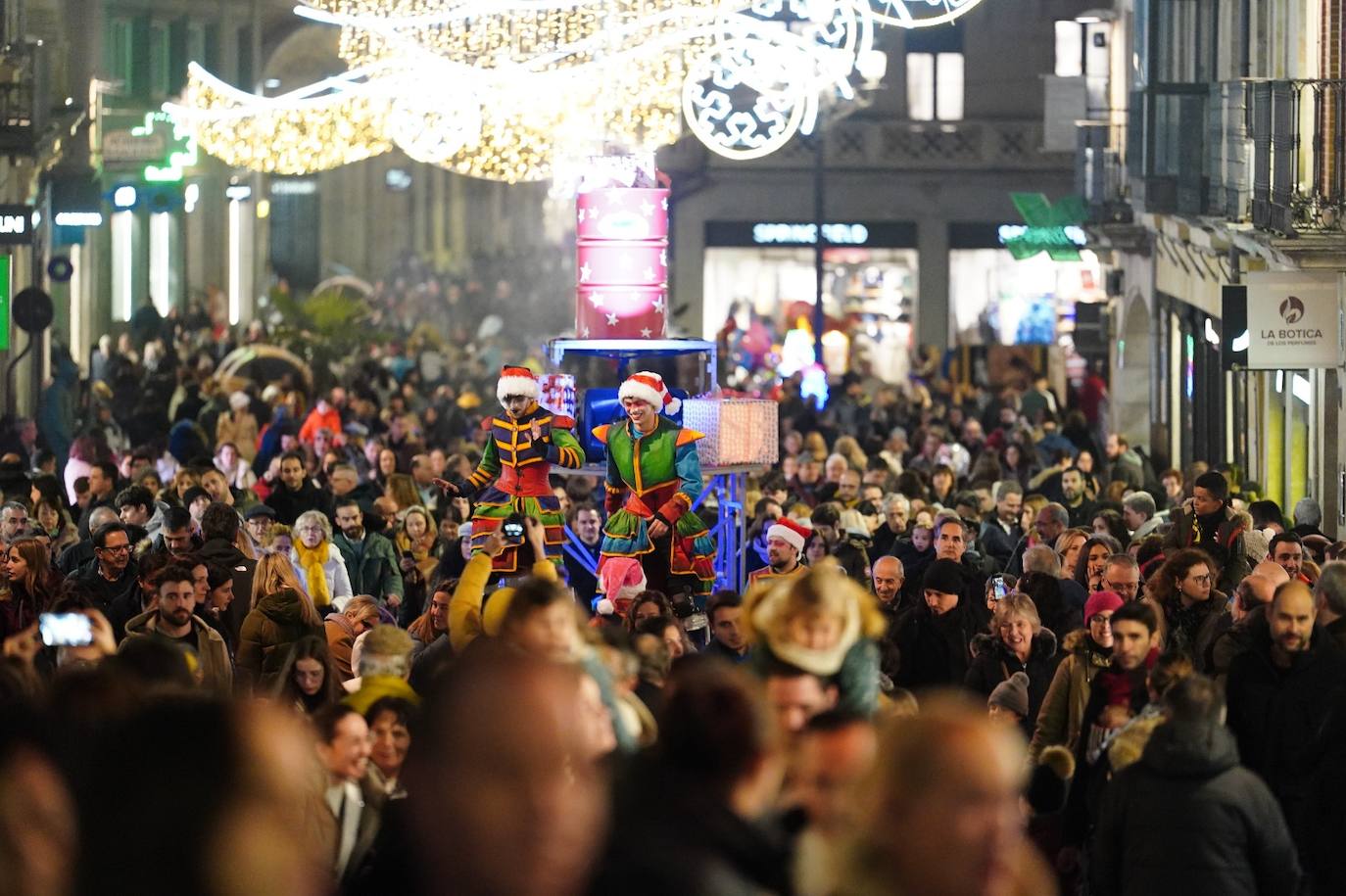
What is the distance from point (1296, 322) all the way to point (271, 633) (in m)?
10.7

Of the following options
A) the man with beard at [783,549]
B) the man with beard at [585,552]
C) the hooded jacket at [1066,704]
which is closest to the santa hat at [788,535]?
the man with beard at [783,549]

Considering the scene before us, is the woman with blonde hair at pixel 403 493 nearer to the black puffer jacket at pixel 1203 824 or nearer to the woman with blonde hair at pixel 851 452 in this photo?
the woman with blonde hair at pixel 851 452

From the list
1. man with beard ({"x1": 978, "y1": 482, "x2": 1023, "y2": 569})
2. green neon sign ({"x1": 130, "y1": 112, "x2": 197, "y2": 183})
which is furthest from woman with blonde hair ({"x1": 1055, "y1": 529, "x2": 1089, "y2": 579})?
green neon sign ({"x1": 130, "y1": 112, "x2": 197, "y2": 183})

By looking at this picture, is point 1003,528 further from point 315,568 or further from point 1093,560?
point 315,568

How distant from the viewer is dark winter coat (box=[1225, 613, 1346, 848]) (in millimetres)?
9766

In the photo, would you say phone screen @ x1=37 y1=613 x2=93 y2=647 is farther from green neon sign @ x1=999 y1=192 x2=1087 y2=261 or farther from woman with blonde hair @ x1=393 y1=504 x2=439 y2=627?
green neon sign @ x1=999 y1=192 x2=1087 y2=261

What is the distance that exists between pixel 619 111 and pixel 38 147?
812 centimetres

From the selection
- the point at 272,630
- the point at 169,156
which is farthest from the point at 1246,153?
the point at 169,156

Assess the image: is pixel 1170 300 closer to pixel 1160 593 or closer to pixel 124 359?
pixel 124 359

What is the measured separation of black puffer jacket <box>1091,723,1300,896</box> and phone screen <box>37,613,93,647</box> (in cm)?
319

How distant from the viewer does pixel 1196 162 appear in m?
26.5

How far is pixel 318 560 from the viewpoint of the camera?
15648 mm

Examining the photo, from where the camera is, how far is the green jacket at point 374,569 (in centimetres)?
1669

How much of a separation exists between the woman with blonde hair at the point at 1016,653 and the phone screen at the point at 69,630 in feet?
12.5
